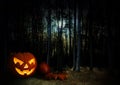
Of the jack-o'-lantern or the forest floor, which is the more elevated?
the jack-o'-lantern

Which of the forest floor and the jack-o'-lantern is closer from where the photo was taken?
the forest floor

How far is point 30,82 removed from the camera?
4.89 metres

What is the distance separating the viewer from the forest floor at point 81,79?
191 inches

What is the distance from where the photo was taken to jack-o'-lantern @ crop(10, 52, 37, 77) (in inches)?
201

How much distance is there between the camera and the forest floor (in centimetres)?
485

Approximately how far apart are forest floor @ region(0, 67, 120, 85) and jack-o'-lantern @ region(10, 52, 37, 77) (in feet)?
0.54

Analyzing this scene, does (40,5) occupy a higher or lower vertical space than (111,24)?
higher

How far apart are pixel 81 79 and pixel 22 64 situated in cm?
145

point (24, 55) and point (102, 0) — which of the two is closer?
point (24, 55)

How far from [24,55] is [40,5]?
5.47ft

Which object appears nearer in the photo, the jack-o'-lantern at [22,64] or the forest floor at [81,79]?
the forest floor at [81,79]

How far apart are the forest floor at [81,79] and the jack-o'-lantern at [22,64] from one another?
0.54ft

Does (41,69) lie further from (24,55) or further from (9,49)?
(9,49)

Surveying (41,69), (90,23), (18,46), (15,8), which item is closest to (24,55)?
(41,69)
